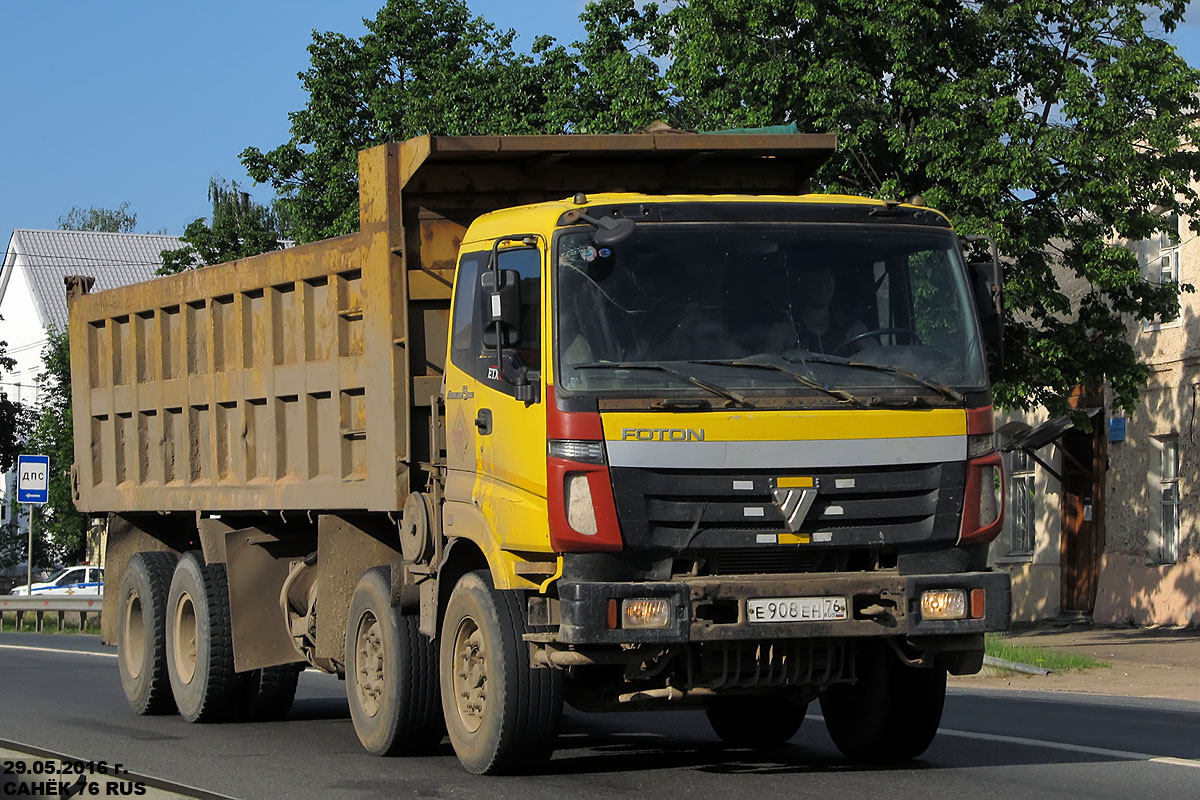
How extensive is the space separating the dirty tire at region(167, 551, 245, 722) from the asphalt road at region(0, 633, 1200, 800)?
A: 18 cm

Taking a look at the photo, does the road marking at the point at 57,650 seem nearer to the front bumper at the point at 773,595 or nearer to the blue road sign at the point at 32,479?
the blue road sign at the point at 32,479

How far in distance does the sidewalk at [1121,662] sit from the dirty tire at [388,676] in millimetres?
A: 9855

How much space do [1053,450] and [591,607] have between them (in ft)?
80.0

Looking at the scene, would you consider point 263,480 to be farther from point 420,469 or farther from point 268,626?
point 420,469

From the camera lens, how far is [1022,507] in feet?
106

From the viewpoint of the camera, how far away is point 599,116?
90.3 feet

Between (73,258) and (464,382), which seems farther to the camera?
(73,258)

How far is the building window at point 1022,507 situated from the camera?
106 ft

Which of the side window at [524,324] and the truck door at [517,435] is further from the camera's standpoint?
the side window at [524,324]

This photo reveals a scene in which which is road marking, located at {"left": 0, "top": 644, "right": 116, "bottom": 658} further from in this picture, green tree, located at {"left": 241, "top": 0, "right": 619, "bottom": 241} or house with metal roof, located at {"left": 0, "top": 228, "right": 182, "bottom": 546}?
house with metal roof, located at {"left": 0, "top": 228, "right": 182, "bottom": 546}

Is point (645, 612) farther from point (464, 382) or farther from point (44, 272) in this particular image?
point (44, 272)

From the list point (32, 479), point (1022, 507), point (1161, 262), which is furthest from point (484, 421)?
point (32, 479)

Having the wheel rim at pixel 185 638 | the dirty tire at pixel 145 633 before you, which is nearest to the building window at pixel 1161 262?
the dirty tire at pixel 145 633

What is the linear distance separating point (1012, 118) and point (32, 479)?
18454mm
